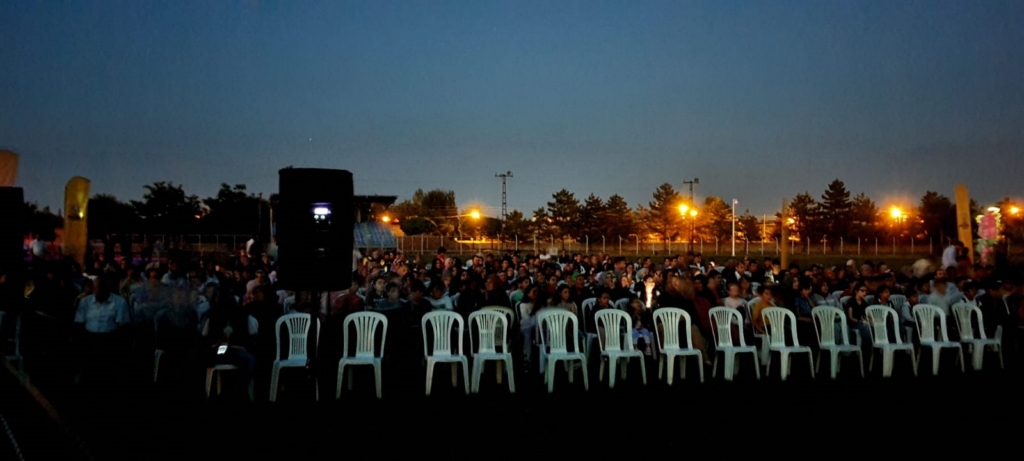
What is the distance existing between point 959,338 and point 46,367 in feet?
33.5

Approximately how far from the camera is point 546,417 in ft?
21.3

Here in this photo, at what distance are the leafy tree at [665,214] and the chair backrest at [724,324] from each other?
60829mm

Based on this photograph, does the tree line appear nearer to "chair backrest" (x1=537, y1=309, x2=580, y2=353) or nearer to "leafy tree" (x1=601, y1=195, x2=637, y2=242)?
"leafy tree" (x1=601, y1=195, x2=637, y2=242)

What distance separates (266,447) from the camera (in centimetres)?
560

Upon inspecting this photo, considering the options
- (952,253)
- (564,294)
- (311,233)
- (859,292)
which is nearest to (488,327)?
(564,294)

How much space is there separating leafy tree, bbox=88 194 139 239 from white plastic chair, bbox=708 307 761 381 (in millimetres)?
37167

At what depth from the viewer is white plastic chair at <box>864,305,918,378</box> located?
8.55 meters

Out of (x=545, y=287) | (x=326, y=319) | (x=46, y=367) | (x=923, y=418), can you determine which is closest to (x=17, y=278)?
(x=46, y=367)

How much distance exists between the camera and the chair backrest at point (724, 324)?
328 inches

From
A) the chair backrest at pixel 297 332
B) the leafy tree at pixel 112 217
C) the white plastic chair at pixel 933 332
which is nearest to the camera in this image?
the chair backrest at pixel 297 332

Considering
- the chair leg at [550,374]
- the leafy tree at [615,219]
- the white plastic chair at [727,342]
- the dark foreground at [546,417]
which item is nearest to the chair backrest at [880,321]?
the dark foreground at [546,417]

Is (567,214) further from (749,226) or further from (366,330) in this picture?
(366,330)

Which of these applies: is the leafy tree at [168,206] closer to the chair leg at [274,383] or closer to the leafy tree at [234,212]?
the leafy tree at [234,212]

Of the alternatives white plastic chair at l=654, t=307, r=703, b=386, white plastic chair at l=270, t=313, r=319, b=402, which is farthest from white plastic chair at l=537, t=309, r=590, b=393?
white plastic chair at l=270, t=313, r=319, b=402
